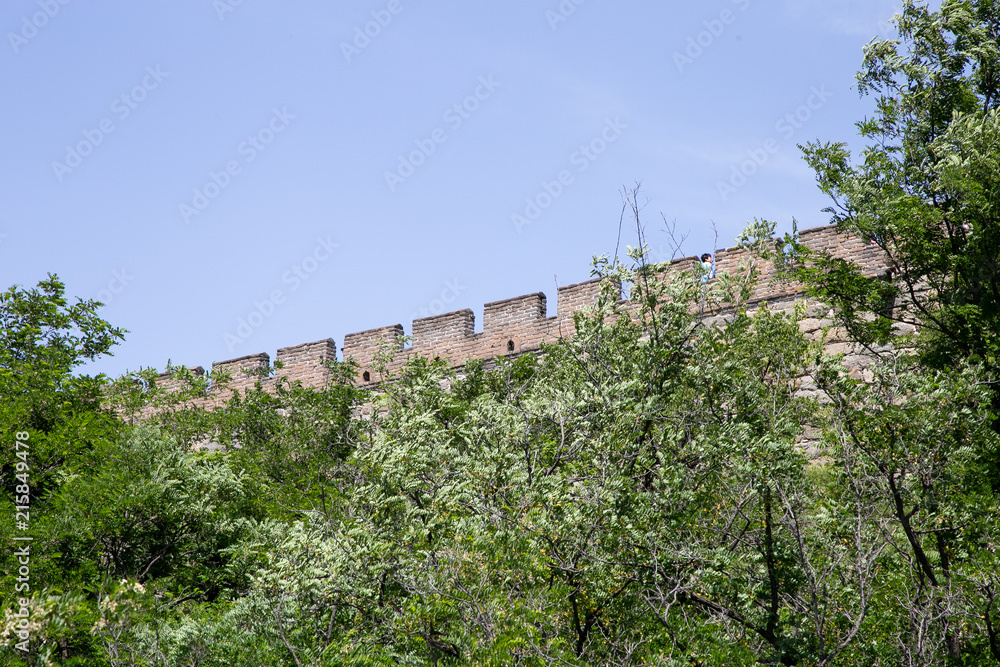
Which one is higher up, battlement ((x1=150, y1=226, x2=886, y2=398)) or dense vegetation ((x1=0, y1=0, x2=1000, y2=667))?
battlement ((x1=150, y1=226, x2=886, y2=398))

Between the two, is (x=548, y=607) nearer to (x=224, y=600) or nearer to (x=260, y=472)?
(x=224, y=600)

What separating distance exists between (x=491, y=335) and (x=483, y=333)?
0.20 m

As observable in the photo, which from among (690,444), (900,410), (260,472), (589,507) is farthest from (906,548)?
(260,472)

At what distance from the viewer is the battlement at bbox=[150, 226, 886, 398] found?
550 inches

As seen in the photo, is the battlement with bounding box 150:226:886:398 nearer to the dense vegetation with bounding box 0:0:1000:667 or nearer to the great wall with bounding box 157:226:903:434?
the great wall with bounding box 157:226:903:434

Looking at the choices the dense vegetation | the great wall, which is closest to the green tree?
the dense vegetation

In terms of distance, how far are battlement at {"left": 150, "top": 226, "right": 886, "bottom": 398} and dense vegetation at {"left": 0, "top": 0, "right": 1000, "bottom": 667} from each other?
3.74 meters

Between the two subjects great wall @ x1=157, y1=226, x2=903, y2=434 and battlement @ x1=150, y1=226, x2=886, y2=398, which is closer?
great wall @ x1=157, y1=226, x2=903, y2=434

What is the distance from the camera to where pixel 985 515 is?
25.3 ft

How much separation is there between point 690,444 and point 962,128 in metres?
4.32

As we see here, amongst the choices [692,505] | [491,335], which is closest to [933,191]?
[692,505]

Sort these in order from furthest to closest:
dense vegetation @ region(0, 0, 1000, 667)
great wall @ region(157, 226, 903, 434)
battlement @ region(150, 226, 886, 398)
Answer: battlement @ region(150, 226, 886, 398) < great wall @ region(157, 226, 903, 434) < dense vegetation @ region(0, 0, 1000, 667)

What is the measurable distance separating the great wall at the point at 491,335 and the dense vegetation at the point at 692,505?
347 cm

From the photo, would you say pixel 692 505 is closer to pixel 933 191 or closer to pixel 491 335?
pixel 933 191
